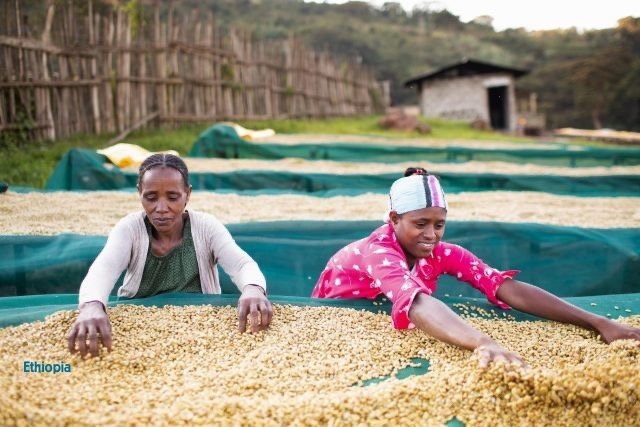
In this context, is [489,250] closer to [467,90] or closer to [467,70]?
[467,90]

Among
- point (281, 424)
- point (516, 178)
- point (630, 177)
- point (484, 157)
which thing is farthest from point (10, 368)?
point (484, 157)

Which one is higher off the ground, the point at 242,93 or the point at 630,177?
the point at 242,93

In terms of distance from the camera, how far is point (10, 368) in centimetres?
162

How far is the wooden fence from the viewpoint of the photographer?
21.3 feet

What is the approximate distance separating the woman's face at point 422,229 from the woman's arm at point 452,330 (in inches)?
10.8

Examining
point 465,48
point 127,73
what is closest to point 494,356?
point 127,73

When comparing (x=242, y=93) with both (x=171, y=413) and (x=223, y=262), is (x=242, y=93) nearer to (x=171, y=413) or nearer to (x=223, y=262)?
(x=223, y=262)

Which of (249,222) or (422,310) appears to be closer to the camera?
(422,310)

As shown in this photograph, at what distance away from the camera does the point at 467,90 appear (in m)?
19.7

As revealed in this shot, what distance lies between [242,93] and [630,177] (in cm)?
715

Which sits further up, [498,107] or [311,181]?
[498,107]

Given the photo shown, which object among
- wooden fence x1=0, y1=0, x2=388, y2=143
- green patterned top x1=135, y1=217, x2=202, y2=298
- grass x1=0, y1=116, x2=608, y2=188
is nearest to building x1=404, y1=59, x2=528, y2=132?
grass x1=0, y1=116, x2=608, y2=188

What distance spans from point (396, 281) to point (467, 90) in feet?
61.8

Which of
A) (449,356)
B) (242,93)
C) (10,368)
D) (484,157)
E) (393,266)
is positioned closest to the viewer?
(10,368)
